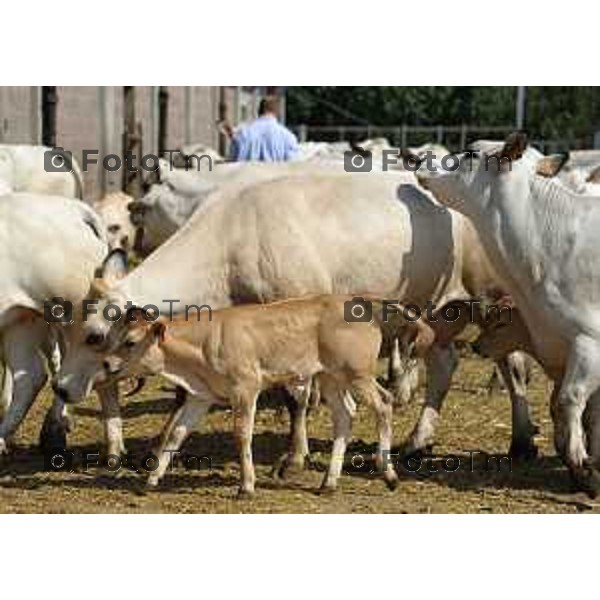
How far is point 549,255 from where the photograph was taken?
7188 mm

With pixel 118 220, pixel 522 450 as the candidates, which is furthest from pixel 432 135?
pixel 522 450

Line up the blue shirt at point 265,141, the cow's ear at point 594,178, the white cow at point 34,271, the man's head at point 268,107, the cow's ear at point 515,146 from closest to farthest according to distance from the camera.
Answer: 1. the cow's ear at point 515,146
2. the white cow at point 34,271
3. the cow's ear at point 594,178
4. the blue shirt at point 265,141
5. the man's head at point 268,107

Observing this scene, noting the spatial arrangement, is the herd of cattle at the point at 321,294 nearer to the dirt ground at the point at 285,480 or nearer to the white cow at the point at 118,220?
the dirt ground at the point at 285,480

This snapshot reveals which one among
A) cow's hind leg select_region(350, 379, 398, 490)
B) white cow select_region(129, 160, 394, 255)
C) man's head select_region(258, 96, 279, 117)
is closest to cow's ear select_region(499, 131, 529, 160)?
cow's hind leg select_region(350, 379, 398, 490)

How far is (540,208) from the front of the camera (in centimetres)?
733

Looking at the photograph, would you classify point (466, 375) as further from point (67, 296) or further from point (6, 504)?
point (6, 504)

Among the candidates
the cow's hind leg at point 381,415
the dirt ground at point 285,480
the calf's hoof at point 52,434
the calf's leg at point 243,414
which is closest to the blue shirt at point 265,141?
the dirt ground at point 285,480

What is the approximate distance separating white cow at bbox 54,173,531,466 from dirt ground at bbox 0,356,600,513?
460 millimetres

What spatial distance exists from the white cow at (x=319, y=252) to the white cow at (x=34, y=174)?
17.9ft

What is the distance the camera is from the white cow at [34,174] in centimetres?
1355

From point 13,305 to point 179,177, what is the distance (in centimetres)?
450

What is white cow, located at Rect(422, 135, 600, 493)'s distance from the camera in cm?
695

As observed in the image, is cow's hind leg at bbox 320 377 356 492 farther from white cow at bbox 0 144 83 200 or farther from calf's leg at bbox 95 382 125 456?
white cow at bbox 0 144 83 200

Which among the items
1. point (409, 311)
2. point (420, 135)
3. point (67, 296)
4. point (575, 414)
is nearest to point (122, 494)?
point (67, 296)
